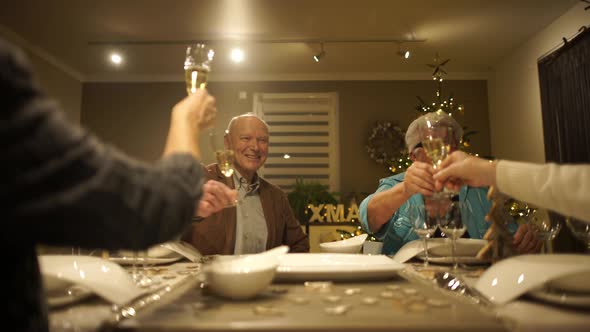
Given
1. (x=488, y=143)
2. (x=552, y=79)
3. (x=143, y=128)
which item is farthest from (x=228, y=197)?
(x=488, y=143)

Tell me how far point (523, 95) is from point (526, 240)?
3.62 meters

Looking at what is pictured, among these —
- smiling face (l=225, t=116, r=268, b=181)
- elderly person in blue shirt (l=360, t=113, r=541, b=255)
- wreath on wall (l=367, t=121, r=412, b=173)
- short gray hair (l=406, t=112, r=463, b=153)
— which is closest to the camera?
elderly person in blue shirt (l=360, t=113, r=541, b=255)

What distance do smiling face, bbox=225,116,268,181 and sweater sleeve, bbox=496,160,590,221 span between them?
177cm

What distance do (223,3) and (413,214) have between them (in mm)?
2773

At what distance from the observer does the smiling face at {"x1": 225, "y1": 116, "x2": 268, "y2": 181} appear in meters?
2.51

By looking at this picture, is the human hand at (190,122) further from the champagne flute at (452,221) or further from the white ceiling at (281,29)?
the white ceiling at (281,29)

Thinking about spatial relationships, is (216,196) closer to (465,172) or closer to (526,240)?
(465,172)

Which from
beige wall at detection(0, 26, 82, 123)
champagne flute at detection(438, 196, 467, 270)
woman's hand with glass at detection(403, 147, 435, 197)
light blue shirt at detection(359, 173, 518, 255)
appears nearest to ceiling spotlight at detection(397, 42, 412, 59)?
light blue shirt at detection(359, 173, 518, 255)

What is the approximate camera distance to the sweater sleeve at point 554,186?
0.79 m

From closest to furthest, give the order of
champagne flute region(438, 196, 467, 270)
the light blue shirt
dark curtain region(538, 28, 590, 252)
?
champagne flute region(438, 196, 467, 270) → the light blue shirt → dark curtain region(538, 28, 590, 252)

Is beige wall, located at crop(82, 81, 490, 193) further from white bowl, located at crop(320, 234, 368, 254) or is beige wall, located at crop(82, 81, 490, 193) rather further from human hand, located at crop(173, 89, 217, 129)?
human hand, located at crop(173, 89, 217, 129)

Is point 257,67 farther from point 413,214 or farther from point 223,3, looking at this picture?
A: point 413,214

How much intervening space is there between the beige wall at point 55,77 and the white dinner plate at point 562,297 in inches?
167

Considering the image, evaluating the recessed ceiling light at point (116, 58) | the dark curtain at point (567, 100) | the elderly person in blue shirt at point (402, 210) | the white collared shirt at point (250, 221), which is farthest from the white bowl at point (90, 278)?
the recessed ceiling light at point (116, 58)
